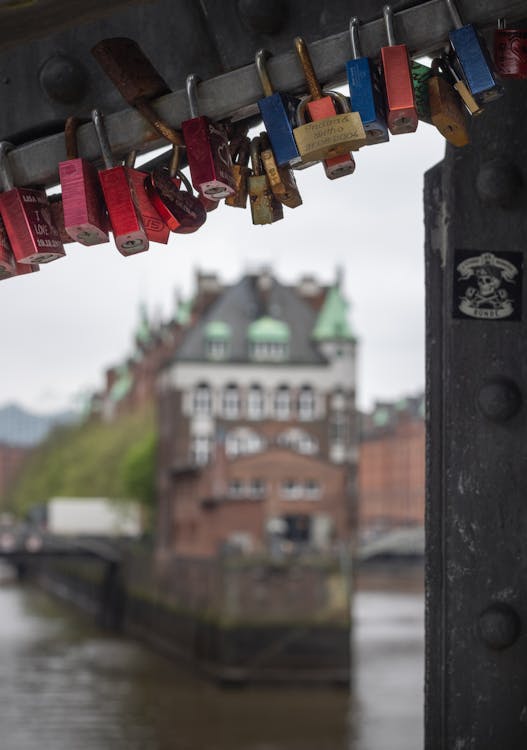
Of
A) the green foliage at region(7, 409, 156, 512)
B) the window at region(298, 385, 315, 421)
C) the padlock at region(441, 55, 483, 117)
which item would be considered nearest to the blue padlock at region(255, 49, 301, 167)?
the padlock at region(441, 55, 483, 117)

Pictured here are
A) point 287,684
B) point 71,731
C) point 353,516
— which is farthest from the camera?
point 353,516

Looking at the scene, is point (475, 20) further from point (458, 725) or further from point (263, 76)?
point (458, 725)

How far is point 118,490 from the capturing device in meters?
61.0

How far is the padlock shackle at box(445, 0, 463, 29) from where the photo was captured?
183 centimetres

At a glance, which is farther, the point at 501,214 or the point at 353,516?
the point at 353,516

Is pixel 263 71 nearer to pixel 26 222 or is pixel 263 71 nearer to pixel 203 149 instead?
pixel 203 149

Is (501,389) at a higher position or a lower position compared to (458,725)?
higher

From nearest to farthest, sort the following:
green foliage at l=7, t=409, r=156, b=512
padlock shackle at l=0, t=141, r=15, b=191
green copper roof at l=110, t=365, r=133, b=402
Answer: padlock shackle at l=0, t=141, r=15, b=191 < green foliage at l=7, t=409, r=156, b=512 < green copper roof at l=110, t=365, r=133, b=402

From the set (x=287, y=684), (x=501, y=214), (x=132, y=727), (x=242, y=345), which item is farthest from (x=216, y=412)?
(x=501, y=214)

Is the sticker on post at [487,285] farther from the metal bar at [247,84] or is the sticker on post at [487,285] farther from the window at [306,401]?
the window at [306,401]

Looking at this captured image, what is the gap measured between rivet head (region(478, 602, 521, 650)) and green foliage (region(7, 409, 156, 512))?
5566 cm

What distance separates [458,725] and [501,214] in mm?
809

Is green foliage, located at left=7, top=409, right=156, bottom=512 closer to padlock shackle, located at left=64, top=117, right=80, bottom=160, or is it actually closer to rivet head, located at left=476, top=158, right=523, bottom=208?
rivet head, located at left=476, top=158, right=523, bottom=208

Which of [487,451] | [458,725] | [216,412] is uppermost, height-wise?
[216,412]
